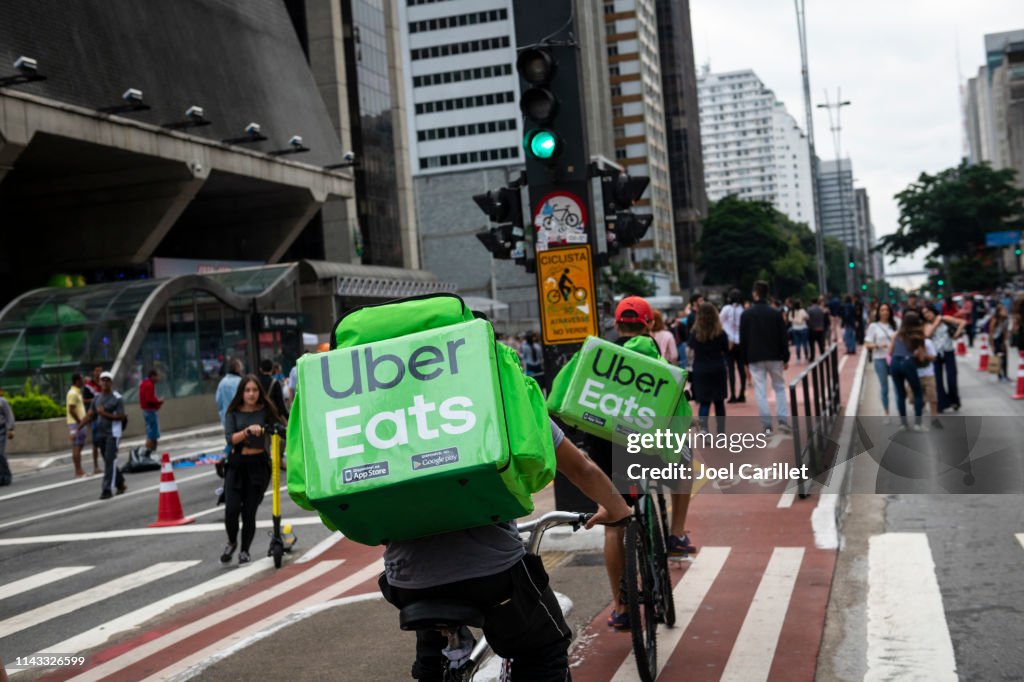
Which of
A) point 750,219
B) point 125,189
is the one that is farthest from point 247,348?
point 750,219

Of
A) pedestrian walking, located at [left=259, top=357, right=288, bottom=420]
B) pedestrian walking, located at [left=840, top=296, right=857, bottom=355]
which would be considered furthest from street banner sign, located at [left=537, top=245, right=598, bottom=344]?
pedestrian walking, located at [left=840, top=296, right=857, bottom=355]

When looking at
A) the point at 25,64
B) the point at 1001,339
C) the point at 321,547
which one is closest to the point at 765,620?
the point at 321,547

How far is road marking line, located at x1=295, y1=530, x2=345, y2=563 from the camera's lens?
10263 mm

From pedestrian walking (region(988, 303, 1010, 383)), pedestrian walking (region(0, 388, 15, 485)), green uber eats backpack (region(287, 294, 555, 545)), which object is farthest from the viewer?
pedestrian walking (region(988, 303, 1010, 383))

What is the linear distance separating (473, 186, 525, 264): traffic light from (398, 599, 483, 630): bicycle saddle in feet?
22.0

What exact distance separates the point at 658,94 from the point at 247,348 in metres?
99.6

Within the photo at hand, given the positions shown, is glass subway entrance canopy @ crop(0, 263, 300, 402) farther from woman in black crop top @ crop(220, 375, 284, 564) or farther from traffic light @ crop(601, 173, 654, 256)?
traffic light @ crop(601, 173, 654, 256)

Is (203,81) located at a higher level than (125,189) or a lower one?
higher

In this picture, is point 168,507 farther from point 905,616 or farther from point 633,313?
point 905,616

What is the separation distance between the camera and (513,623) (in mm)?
3303

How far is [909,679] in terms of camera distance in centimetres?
546

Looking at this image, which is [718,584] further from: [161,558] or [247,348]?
[247,348]

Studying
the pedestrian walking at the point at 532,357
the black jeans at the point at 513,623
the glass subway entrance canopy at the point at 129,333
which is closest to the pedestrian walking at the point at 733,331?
the pedestrian walking at the point at 532,357

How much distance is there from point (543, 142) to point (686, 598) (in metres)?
3.63
